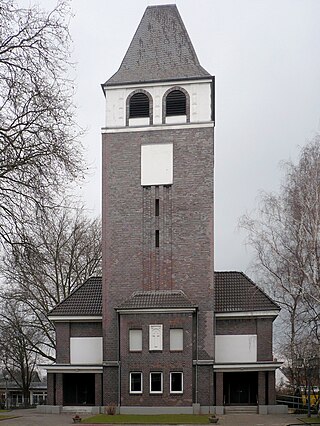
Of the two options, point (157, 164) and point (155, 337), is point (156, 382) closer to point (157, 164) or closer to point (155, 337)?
point (155, 337)

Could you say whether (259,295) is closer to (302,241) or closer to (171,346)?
(171,346)

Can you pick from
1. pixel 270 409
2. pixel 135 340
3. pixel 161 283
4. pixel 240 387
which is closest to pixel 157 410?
pixel 135 340

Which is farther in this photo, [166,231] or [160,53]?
[160,53]

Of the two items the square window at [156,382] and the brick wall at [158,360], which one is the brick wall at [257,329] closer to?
the brick wall at [158,360]

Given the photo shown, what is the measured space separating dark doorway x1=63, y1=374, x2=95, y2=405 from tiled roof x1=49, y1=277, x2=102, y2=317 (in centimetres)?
374

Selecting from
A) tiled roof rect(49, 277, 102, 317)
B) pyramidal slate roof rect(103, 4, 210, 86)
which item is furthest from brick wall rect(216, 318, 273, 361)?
pyramidal slate roof rect(103, 4, 210, 86)

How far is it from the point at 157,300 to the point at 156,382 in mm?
4530

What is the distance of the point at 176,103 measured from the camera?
39031mm

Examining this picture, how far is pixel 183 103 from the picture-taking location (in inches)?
1534

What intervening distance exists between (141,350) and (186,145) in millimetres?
12339

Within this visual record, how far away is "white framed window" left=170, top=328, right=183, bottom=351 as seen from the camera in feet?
116

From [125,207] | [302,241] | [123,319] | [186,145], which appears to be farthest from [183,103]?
[302,241]

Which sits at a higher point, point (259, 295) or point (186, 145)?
point (186, 145)

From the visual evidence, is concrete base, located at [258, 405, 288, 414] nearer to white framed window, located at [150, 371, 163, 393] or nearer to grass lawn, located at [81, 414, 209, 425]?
grass lawn, located at [81, 414, 209, 425]
